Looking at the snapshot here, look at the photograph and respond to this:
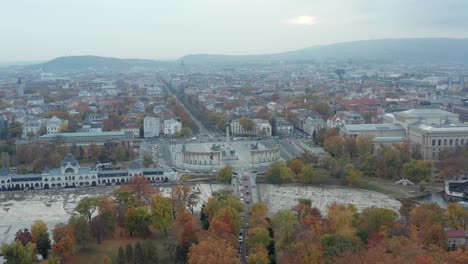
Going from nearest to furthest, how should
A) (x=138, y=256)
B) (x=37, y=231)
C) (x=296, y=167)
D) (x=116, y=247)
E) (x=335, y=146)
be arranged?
1. (x=138, y=256)
2. (x=37, y=231)
3. (x=116, y=247)
4. (x=296, y=167)
5. (x=335, y=146)

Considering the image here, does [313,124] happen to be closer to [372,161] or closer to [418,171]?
[372,161]

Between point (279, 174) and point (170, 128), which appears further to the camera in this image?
point (170, 128)

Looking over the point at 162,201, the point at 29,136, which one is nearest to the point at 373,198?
the point at 162,201

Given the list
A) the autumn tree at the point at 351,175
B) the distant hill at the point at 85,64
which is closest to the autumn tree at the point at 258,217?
the autumn tree at the point at 351,175

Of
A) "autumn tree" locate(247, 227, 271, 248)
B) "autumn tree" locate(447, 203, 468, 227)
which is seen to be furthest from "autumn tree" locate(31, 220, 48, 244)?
"autumn tree" locate(447, 203, 468, 227)

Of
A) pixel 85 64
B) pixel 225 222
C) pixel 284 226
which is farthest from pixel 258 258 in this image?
pixel 85 64

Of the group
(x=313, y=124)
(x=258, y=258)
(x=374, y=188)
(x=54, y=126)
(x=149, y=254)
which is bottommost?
(x=374, y=188)

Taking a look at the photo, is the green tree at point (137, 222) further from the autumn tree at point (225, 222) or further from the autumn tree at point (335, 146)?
the autumn tree at point (335, 146)
